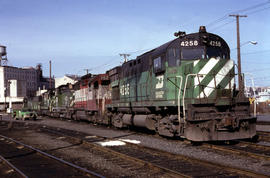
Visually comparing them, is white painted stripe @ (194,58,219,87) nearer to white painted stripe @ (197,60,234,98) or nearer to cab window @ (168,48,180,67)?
white painted stripe @ (197,60,234,98)

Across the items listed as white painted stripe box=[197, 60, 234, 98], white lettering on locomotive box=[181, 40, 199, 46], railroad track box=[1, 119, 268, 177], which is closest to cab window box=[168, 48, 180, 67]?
white lettering on locomotive box=[181, 40, 199, 46]

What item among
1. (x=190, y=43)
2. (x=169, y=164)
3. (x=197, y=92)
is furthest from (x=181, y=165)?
(x=190, y=43)

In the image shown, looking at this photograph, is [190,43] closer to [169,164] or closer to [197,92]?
[197,92]

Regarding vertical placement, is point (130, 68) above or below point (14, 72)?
below

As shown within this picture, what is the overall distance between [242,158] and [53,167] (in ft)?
17.4

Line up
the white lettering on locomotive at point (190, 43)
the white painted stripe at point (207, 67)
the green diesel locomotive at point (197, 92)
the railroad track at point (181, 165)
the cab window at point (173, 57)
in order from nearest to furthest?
the railroad track at point (181, 165) → the green diesel locomotive at point (197, 92) → the white painted stripe at point (207, 67) → the white lettering on locomotive at point (190, 43) → the cab window at point (173, 57)

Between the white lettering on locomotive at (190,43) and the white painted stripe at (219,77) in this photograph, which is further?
the white lettering on locomotive at (190,43)

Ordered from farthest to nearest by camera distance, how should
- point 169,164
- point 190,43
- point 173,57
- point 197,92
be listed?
point 173,57 < point 190,43 < point 197,92 < point 169,164

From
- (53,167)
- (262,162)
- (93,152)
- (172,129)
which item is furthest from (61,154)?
(262,162)

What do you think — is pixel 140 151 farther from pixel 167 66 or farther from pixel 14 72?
pixel 14 72

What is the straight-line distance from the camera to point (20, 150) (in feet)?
38.6

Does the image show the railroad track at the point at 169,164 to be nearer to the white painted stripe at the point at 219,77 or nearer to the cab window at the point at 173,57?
the white painted stripe at the point at 219,77

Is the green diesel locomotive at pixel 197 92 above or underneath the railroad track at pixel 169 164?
above

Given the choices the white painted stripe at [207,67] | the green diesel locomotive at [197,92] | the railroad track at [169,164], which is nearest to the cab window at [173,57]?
the green diesel locomotive at [197,92]
